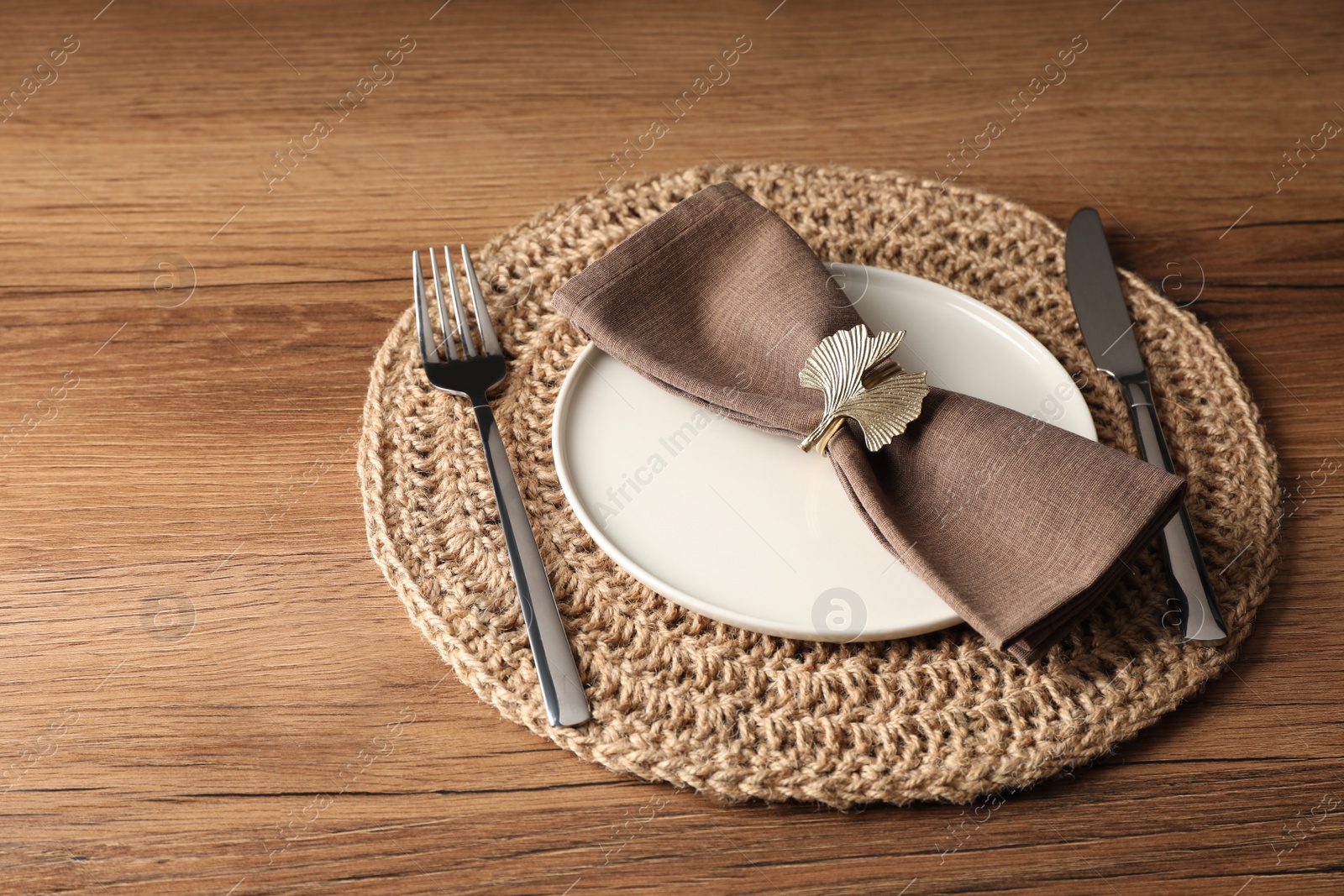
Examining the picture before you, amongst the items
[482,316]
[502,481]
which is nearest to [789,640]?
[502,481]

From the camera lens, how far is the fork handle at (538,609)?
24.1 inches

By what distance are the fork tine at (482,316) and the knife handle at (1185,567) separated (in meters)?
0.52

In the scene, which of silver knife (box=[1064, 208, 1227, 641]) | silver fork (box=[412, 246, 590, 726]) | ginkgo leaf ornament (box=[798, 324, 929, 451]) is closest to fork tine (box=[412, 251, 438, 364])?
silver fork (box=[412, 246, 590, 726])

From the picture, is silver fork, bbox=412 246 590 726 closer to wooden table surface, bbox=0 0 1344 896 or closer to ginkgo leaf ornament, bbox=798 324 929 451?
wooden table surface, bbox=0 0 1344 896

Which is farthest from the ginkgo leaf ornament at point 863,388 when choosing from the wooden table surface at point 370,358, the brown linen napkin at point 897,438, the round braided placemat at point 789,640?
the wooden table surface at point 370,358

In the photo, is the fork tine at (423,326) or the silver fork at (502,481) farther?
the fork tine at (423,326)

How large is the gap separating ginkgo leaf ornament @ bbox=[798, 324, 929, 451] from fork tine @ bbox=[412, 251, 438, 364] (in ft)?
1.02

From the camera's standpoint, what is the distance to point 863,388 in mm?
669

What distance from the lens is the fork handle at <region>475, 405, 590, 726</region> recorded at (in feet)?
2.01

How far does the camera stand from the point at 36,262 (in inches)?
36.7

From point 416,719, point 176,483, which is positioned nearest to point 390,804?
point 416,719

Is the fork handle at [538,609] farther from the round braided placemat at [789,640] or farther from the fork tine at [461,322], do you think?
the fork tine at [461,322]

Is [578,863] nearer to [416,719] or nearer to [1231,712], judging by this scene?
[416,719]

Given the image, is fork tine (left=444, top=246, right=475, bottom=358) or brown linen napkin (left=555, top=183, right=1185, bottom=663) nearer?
brown linen napkin (left=555, top=183, right=1185, bottom=663)
